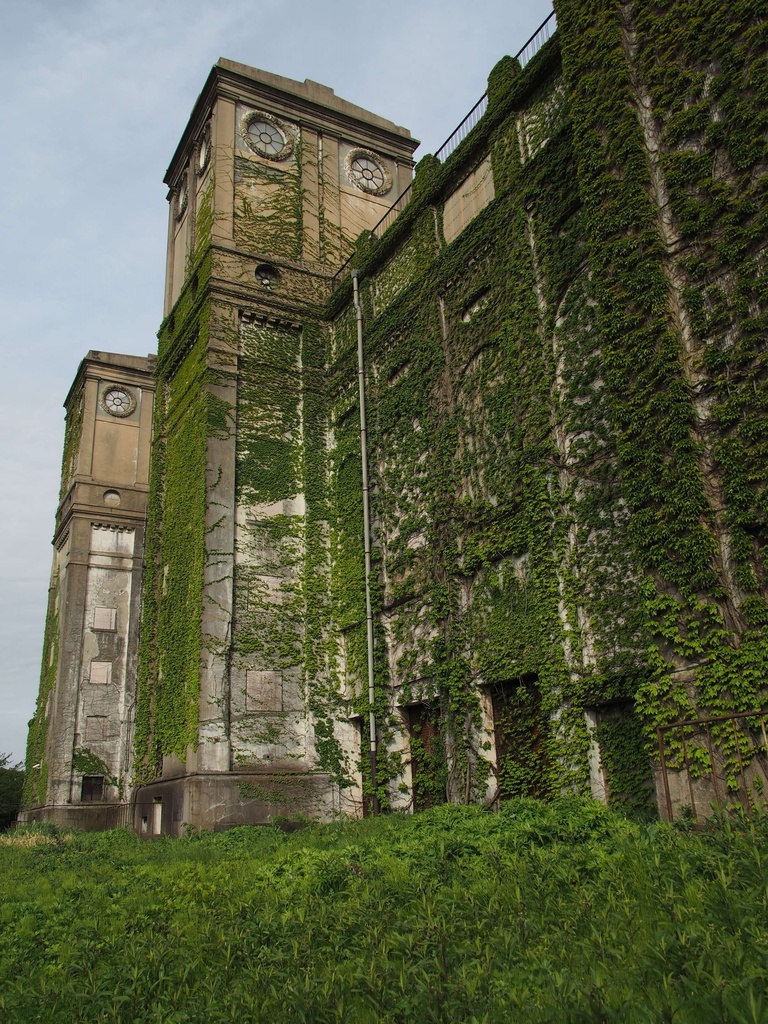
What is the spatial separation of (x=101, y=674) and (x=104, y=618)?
6.70ft

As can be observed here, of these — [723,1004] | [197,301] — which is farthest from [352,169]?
[723,1004]

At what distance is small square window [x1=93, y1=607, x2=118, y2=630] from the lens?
29.7m

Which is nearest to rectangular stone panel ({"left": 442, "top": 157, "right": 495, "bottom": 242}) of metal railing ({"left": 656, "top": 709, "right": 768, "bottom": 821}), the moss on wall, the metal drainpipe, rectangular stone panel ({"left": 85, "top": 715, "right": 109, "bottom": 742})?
the metal drainpipe

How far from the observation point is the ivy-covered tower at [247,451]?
17.9 meters

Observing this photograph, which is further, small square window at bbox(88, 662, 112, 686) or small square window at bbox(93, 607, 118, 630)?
small square window at bbox(93, 607, 118, 630)

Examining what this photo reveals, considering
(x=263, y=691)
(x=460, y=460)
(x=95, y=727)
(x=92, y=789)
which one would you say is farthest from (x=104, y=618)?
(x=460, y=460)

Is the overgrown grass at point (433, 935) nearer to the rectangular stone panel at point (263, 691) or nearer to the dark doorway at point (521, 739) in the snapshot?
the dark doorway at point (521, 739)

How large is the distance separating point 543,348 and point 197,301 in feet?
37.5

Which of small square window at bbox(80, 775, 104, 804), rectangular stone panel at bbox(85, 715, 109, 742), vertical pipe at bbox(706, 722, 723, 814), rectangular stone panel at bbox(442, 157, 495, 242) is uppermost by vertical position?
rectangular stone panel at bbox(442, 157, 495, 242)

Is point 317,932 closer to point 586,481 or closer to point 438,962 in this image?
point 438,962

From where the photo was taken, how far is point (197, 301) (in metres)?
21.8

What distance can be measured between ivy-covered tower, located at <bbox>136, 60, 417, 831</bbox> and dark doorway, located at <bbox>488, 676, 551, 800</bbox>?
226 inches

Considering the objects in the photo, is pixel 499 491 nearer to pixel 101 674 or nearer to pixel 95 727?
pixel 101 674

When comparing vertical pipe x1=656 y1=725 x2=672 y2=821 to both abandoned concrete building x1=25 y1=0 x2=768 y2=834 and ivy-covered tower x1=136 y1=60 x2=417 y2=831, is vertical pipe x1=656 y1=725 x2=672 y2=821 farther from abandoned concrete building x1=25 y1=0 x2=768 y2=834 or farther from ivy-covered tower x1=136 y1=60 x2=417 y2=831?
ivy-covered tower x1=136 y1=60 x2=417 y2=831
